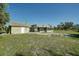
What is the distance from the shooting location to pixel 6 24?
2918 millimetres

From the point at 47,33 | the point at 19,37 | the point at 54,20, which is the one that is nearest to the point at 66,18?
the point at 54,20

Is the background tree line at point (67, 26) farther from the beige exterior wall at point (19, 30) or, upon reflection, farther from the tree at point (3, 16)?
the tree at point (3, 16)

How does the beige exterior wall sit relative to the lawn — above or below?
above

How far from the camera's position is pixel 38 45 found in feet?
9.32

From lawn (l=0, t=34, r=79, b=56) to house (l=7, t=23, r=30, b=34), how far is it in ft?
0.22

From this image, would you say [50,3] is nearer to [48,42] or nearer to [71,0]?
[71,0]

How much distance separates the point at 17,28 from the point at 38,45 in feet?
1.36

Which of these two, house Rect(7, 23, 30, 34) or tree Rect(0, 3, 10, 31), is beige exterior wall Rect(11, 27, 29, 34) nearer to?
house Rect(7, 23, 30, 34)

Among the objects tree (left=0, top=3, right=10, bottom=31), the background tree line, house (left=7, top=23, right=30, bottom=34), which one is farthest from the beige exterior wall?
the background tree line

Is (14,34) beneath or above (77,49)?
above

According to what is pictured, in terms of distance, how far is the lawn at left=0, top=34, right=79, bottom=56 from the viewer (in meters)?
2.79

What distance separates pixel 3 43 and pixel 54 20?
85 cm

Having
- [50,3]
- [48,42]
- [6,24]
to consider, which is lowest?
[48,42]

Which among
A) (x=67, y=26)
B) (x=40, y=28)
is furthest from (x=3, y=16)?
(x=67, y=26)
